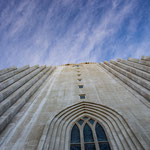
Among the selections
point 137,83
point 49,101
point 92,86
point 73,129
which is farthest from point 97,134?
point 137,83

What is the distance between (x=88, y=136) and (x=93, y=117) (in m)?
1.95

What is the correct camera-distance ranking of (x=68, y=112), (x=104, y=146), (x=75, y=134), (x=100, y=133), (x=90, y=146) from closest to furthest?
(x=104, y=146)
(x=90, y=146)
(x=100, y=133)
(x=75, y=134)
(x=68, y=112)

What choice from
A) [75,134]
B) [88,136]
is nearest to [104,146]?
[88,136]

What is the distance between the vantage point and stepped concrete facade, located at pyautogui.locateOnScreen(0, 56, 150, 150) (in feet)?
26.2

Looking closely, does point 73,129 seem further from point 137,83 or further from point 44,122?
point 137,83

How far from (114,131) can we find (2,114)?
873cm

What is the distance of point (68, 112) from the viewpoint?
11188 mm

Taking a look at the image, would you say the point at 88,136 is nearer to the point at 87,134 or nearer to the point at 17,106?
the point at 87,134

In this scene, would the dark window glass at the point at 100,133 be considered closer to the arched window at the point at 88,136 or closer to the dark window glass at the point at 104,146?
the arched window at the point at 88,136

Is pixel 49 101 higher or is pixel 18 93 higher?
pixel 18 93

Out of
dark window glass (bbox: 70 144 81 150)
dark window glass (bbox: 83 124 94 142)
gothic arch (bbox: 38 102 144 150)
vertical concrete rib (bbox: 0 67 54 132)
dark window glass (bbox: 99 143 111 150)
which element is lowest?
dark window glass (bbox: 70 144 81 150)

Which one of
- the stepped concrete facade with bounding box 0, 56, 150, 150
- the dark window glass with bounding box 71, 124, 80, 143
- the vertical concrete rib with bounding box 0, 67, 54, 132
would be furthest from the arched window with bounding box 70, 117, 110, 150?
the vertical concrete rib with bounding box 0, 67, 54, 132

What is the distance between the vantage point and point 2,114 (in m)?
9.41

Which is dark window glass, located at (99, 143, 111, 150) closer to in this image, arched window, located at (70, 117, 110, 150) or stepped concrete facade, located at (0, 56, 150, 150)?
arched window, located at (70, 117, 110, 150)
